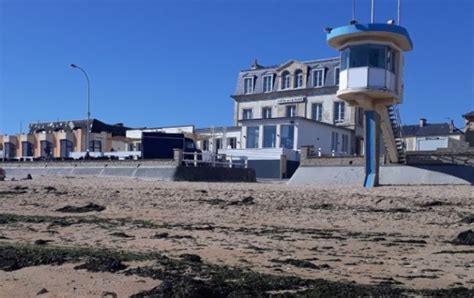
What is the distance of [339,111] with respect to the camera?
61469 mm

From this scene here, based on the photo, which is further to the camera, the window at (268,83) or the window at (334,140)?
the window at (268,83)

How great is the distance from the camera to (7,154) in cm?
7975

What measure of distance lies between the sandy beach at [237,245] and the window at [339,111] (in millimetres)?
38631

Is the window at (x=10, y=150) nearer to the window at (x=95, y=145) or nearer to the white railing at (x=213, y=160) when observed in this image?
the window at (x=95, y=145)

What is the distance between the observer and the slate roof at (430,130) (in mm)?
70250

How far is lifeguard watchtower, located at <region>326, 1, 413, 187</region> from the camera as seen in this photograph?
31469mm

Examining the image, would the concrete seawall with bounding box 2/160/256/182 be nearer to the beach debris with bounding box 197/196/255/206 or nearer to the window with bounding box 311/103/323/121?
the beach debris with bounding box 197/196/255/206

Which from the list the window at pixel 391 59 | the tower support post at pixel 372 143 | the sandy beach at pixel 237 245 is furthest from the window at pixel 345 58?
the sandy beach at pixel 237 245

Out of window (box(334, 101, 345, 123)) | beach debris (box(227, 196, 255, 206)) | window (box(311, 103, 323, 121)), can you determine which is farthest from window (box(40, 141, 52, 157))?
beach debris (box(227, 196, 255, 206))

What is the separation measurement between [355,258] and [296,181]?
1030 inches

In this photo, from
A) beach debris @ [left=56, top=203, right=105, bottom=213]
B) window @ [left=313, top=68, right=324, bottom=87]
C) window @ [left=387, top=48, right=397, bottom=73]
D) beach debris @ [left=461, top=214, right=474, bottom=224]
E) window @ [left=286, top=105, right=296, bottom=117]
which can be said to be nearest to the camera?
beach debris @ [left=461, top=214, right=474, bottom=224]

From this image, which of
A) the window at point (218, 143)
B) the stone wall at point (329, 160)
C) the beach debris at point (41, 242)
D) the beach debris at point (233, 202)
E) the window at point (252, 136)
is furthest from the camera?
the window at point (218, 143)

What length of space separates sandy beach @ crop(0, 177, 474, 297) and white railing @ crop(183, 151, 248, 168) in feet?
59.4

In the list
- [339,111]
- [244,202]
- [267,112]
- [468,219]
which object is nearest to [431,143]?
[339,111]
